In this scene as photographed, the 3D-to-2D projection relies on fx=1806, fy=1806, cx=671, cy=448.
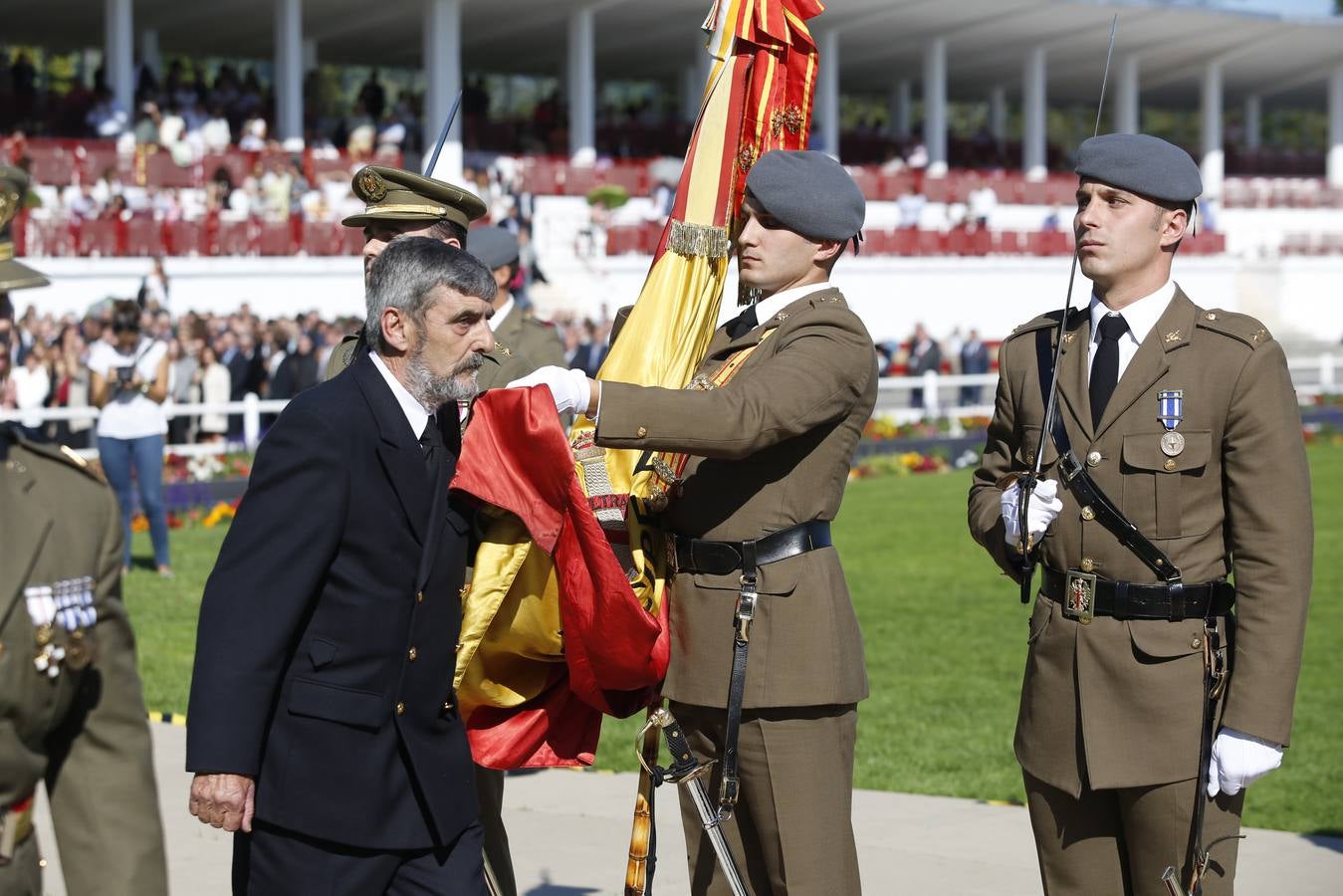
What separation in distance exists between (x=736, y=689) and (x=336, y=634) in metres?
1.03

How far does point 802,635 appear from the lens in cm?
434

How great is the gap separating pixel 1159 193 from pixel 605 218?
96.4ft

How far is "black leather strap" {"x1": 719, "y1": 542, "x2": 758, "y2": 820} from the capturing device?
4.29 m

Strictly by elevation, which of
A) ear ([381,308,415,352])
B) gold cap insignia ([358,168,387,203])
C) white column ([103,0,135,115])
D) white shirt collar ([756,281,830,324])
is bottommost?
ear ([381,308,415,352])

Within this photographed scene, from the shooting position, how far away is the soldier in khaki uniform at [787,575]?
432cm

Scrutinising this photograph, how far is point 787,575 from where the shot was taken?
4.35 meters

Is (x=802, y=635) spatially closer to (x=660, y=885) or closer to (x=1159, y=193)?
(x=1159, y=193)

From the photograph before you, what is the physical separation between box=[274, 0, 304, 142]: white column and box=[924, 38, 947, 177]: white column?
17542mm

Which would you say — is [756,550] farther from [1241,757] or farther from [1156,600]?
[1241,757]

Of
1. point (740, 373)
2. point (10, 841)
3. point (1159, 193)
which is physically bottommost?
point (10, 841)

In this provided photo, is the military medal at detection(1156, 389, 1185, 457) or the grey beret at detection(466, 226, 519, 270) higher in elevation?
the grey beret at detection(466, 226, 519, 270)

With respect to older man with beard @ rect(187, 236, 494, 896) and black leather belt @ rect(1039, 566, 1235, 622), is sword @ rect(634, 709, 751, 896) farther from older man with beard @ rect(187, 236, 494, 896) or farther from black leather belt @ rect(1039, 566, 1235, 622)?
black leather belt @ rect(1039, 566, 1235, 622)

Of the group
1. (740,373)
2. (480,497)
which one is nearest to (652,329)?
(740,373)

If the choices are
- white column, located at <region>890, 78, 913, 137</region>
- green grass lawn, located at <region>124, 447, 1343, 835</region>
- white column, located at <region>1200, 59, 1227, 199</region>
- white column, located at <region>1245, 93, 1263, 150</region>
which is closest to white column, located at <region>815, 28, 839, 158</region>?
white column, located at <region>890, 78, 913, 137</region>
